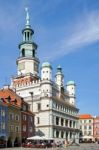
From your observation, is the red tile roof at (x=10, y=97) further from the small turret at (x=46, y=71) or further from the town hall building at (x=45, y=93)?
the small turret at (x=46, y=71)

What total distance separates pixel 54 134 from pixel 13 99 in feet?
97.0

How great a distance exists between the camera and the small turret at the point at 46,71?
11262 centimetres

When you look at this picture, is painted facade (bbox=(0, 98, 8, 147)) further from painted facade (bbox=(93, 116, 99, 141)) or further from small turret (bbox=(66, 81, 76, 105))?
painted facade (bbox=(93, 116, 99, 141))

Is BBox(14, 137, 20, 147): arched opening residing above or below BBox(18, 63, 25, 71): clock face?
below

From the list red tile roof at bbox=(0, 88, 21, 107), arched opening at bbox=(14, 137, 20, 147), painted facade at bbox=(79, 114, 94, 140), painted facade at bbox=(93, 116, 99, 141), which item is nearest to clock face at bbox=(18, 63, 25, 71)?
red tile roof at bbox=(0, 88, 21, 107)

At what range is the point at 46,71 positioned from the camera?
11325 centimetres

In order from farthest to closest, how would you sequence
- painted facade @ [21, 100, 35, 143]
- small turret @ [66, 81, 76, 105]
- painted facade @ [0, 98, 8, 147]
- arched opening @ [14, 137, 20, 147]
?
small turret @ [66, 81, 76, 105]
painted facade @ [21, 100, 35, 143]
arched opening @ [14, 137, 20, 147]
painted facade @ [0, 98, 8, 147]

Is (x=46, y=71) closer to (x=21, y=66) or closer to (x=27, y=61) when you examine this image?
(x=27, y=61)

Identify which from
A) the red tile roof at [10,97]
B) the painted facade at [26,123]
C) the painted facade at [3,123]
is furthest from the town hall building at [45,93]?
the painted facade at [3,123]

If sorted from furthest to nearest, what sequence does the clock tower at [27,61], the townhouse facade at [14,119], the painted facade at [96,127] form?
the painted facade at [96,127] < the clock tower at [27,61] < the townhouse facade at [14,119]

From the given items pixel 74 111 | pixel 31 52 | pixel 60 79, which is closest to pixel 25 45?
pixel 31 52

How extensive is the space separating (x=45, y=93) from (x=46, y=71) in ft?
23.4

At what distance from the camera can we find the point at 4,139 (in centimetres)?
7394

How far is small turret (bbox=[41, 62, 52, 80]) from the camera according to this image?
113m
